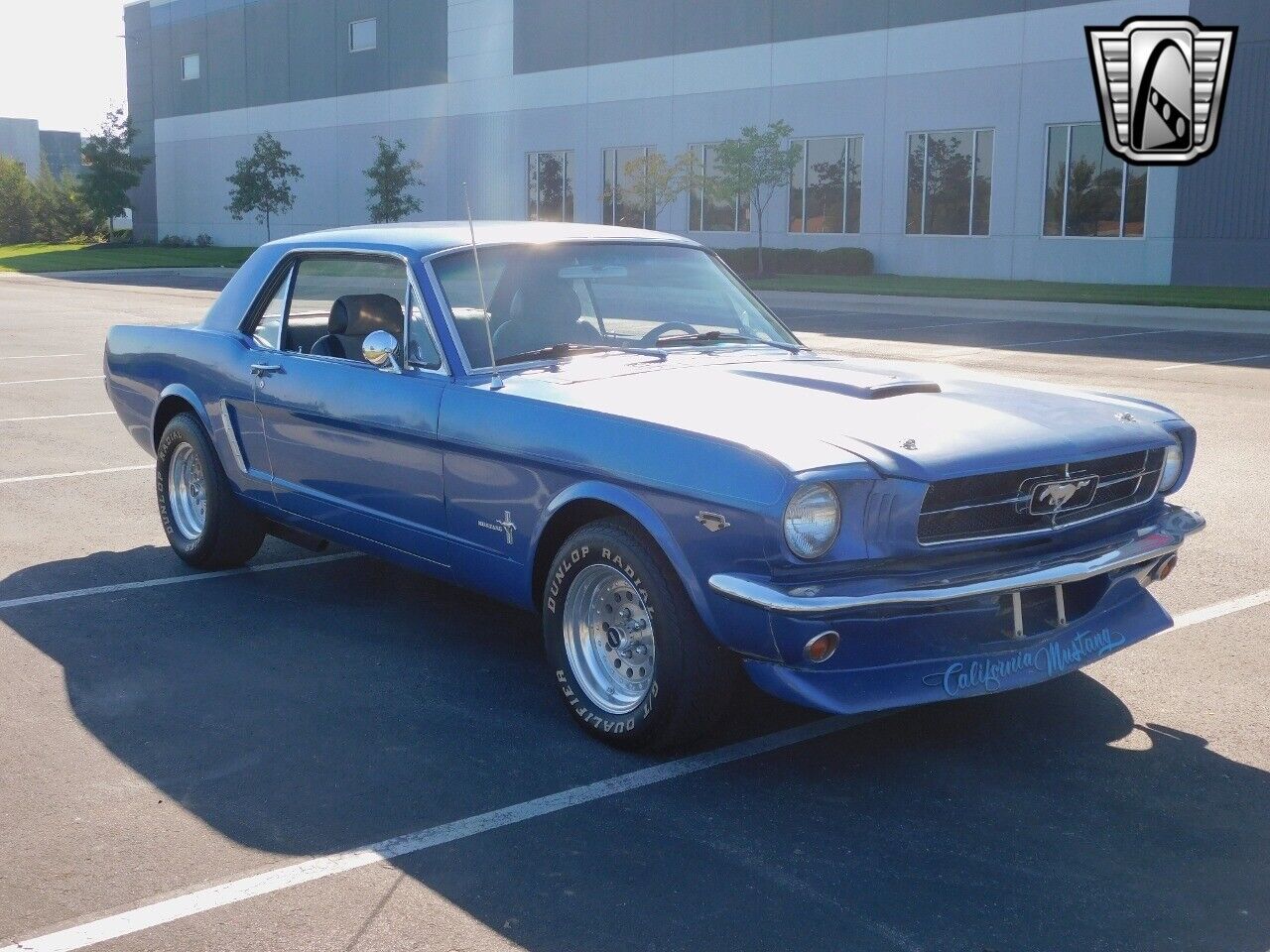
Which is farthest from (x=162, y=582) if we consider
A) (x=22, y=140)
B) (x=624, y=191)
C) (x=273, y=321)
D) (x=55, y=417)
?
(x=22, y=140)

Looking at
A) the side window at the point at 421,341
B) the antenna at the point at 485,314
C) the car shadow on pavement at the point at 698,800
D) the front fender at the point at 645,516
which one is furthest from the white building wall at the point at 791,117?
the front fender at the point at 645,516

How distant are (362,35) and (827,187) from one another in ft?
74.2

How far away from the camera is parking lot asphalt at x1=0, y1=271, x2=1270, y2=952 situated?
11.5ft

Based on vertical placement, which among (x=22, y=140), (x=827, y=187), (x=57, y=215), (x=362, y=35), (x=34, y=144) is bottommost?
(x=57, y=215)

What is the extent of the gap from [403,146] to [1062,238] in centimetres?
2460

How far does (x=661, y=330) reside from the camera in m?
5.75

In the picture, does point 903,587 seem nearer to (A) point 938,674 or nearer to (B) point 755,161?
(A) point 938,674

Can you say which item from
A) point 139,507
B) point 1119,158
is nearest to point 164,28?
point 1119,158

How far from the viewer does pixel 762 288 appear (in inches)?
1268

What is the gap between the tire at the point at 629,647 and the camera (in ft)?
14.3

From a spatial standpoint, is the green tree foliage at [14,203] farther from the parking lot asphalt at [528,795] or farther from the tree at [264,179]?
the parking lot asphalt at [528,795]

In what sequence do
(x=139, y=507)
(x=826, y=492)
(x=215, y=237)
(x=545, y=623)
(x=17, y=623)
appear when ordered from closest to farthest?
(x=826, y=492), (x=545, y=623), (x=17, y=623), (x=139, y=507), (x=215, y=237)

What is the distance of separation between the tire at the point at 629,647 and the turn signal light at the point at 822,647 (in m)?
0.39

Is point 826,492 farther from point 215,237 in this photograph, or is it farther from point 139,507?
point 215,237
